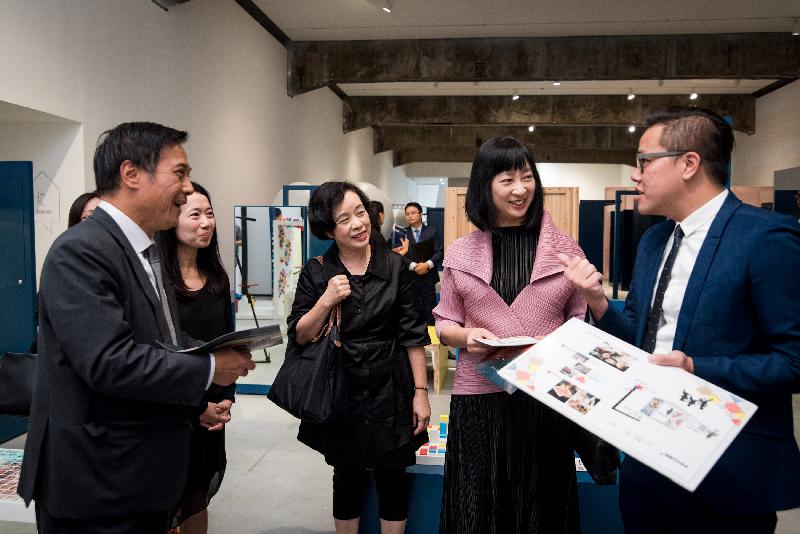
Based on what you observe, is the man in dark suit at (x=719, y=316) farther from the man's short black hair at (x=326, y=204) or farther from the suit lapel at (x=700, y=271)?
the man's short black hair at (x=326, y=204)

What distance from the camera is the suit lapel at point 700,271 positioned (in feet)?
4.64

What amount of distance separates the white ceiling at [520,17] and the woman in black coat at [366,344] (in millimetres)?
5653

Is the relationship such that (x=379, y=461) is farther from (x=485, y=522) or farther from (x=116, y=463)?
(x=116, y=463)

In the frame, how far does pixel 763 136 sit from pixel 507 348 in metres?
12.3

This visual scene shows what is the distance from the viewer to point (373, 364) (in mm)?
2232

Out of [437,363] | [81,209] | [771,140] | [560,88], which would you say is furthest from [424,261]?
[771,140]

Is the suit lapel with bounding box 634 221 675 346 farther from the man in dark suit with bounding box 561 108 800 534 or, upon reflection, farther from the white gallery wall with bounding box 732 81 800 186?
the white gallery wall with bounding box 732 81 800 186

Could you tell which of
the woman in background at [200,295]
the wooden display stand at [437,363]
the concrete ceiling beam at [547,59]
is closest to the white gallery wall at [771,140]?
the concrete ceiling beam at [547,59]

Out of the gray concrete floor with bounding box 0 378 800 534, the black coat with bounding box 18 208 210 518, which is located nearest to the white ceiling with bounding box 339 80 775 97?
the gray concrete floor with bounding box 0 378 800 534

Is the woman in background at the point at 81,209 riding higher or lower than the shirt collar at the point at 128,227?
higher

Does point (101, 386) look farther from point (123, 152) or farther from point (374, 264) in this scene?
point (374, 264)

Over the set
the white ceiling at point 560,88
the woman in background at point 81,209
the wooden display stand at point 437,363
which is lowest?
the wooden display stand at point 437,363

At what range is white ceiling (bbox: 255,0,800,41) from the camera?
7520mm

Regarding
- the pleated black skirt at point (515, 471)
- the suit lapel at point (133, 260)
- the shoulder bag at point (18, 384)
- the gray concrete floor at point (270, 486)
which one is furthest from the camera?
the gray concrete floor at point (270, 486)
